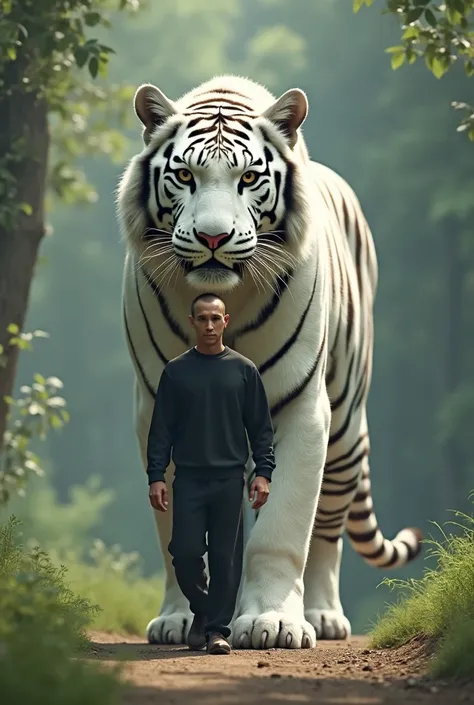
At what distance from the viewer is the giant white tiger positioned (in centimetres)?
604

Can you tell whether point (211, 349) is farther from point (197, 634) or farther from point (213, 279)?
point (197, 634)

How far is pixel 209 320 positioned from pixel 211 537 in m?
0.83

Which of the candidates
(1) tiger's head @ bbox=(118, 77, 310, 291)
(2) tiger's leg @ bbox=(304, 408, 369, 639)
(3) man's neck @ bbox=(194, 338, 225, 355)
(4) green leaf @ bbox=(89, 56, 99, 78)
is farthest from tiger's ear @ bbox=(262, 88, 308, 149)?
(2) tiger's leg @ bbox=(304, 408, 369, 639)

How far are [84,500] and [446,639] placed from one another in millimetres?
32390

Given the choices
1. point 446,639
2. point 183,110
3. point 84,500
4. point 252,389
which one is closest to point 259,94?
point 183,110

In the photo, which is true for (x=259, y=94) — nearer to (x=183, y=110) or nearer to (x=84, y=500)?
(x=183, y=110)

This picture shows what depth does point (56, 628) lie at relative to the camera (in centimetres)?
429

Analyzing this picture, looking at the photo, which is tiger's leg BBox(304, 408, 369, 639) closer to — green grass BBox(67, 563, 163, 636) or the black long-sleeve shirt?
green grass BBox(67, 563, 163, 636)

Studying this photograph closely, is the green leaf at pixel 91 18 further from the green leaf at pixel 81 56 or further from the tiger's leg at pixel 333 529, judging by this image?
the tiger's leg at pixel 333 529

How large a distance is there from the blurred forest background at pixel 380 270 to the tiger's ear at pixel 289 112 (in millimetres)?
22665

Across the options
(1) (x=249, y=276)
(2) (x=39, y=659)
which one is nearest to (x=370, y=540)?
(1) (x=249, y=276)

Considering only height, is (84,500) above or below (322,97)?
below

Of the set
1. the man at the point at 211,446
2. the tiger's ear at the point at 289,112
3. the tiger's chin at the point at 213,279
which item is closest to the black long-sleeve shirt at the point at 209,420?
the man at the point at 211,446

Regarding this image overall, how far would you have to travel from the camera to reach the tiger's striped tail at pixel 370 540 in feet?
28.7
